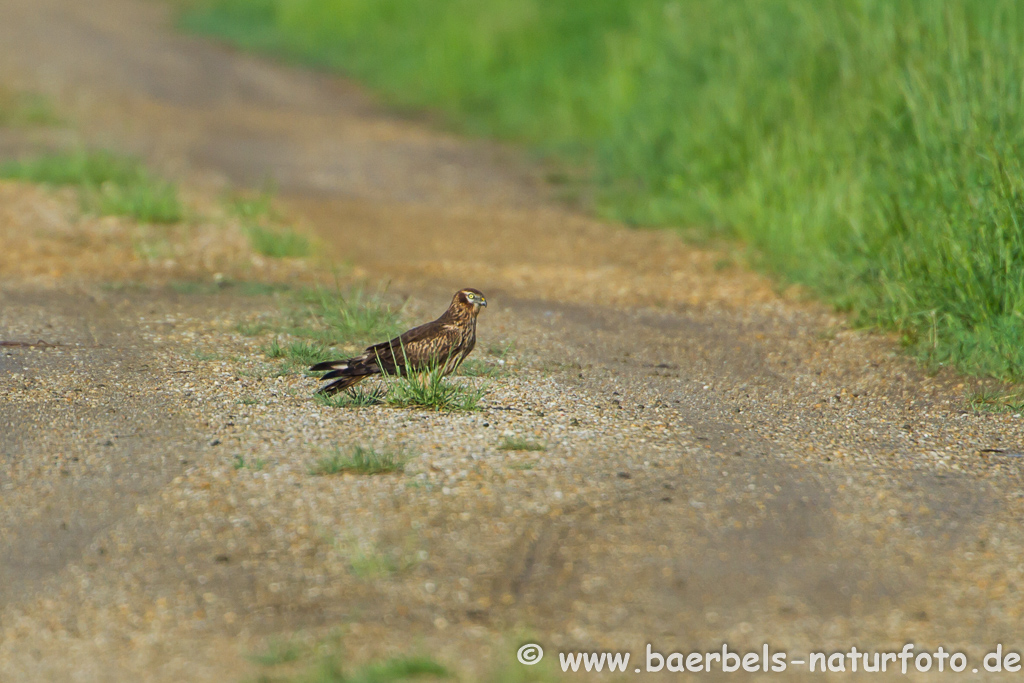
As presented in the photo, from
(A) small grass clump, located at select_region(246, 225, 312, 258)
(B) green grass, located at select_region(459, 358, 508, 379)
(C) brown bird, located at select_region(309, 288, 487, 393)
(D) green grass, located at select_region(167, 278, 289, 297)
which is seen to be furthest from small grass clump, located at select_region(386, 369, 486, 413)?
(A) small grass clump, located at select_region(246, 225, 312, 258)

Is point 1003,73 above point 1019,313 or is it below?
above

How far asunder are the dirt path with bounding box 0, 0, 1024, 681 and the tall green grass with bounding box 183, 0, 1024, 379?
15.8 inches

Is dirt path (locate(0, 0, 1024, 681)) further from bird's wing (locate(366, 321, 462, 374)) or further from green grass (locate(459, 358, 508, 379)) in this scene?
bird's wing (locate(366, 321, 462, 374))

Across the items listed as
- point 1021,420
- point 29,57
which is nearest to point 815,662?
point 1021,420

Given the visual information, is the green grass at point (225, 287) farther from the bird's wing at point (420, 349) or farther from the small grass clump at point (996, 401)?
the small grass clump at point (996, 401)

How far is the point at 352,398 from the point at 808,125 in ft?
15.7

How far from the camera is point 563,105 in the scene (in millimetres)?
12547

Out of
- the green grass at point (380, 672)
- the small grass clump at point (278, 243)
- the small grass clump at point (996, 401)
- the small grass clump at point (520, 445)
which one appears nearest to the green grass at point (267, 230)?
the small grass clump at point (278, 243)

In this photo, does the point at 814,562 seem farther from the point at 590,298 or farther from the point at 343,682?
the point at 590,298

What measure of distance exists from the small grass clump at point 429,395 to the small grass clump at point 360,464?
27.1 inches

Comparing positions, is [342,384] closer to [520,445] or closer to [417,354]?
[417,354]

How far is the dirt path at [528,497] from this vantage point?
12.0 ft

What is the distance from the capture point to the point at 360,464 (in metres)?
4.52

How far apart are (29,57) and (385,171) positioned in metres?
6.83
